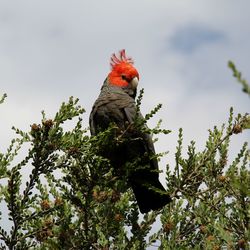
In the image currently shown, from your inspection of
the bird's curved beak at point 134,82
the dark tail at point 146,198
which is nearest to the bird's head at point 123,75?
the bird's curved beak at point 134,82

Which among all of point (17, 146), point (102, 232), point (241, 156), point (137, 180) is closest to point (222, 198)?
point (241, 156)

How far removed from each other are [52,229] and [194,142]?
6.06ft

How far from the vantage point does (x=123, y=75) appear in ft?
23.3

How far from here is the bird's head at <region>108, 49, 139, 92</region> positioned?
6973mm

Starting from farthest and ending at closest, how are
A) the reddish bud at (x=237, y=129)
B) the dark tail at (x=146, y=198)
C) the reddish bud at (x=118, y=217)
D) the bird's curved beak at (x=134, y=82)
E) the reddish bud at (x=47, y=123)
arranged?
the bird's curved beak at (x=134, y=82), the dark tail at (x=146, y=198), the reddish bud at (x=237, y=129), the reddish bud at (x=118, y=217), the reddish bud at (x=47, y=123)

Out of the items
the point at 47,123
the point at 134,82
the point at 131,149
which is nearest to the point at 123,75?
the point at 134,82

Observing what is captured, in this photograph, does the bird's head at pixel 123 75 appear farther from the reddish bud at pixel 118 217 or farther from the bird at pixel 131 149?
the reddish bud at pixel 118 217

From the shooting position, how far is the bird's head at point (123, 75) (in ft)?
22.9

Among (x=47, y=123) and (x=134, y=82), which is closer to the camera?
(x=47, y=123)

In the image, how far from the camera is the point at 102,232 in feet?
16.2

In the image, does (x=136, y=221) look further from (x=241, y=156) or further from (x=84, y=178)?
(x=241, y=156)

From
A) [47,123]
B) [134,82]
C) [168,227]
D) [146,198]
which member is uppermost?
[134,82]

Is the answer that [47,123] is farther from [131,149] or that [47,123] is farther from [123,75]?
[123,75]

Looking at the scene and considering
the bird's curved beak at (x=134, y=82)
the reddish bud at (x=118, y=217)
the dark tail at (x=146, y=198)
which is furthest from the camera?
the bird's curved beak at (x=134, y=82)
